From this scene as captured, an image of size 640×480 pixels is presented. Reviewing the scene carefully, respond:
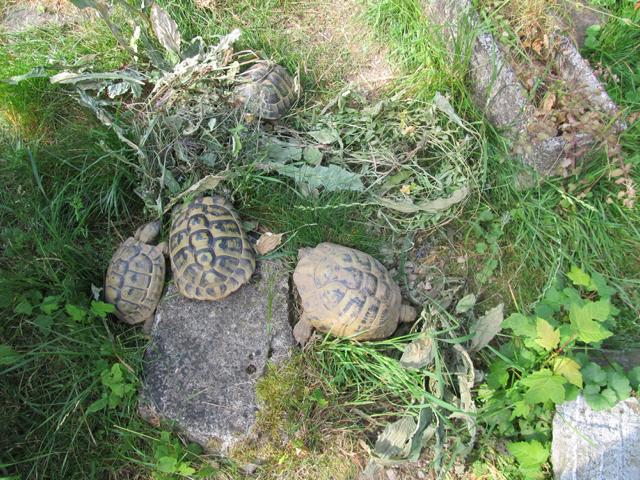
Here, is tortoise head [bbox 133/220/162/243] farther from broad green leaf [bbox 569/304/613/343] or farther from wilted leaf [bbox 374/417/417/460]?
broad green leaf [bbox 569/304/613/343]

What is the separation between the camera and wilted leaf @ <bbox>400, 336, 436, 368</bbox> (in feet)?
8.59

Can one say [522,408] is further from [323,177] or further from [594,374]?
[323,177]

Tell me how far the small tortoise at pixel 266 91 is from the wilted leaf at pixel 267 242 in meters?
0.79

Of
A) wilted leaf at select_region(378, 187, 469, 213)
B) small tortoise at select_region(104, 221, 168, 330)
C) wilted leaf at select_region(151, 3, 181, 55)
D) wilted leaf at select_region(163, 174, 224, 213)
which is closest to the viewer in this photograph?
small tortoise at select_region(104, 221, 168, 330)

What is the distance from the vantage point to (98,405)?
2.39 meters

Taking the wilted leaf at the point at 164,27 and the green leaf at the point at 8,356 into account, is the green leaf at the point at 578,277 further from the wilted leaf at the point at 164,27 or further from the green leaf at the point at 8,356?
the green leaf at the point at 8,356

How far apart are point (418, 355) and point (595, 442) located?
97cm

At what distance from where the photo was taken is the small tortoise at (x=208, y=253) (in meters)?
2.69

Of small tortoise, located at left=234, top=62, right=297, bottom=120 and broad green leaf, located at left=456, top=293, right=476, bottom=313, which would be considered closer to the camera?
broad green leaf, located at left=456, top=293, right=476, bottom=313

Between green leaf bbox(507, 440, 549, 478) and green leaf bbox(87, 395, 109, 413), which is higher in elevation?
green leaf bbox(507, 440, 549, 478)

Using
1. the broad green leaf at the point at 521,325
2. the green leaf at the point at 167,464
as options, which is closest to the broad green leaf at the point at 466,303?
the broad green leaf at the point at 521,325

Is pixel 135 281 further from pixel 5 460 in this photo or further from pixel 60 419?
pixel 5 460

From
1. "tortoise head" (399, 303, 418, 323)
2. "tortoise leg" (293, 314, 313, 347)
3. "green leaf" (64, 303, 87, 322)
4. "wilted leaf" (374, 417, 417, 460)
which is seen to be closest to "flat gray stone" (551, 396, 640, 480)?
"wilted leaf" (374, 417, 417, 460)

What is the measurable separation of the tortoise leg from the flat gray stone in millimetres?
1382
